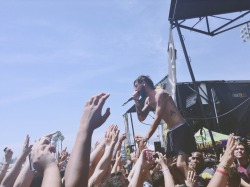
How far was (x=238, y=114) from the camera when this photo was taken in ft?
26.8

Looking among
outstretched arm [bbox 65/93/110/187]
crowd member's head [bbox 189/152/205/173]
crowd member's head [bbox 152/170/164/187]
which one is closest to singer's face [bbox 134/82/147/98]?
crowd member's head [bbox 189/152/205/173]

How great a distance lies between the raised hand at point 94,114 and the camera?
1.46 meters

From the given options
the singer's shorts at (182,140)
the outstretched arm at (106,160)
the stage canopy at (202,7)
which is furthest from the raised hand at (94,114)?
the stage canopy at (202,7)

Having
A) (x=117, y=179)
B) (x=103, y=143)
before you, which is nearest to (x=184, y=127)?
(x=103, y=143)

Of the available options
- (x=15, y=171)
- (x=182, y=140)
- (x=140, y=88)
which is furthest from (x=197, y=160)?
(x=15, y=171)

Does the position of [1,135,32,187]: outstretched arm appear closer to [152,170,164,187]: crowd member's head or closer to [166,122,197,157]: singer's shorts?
[152,170,164,187]: crowd member's head

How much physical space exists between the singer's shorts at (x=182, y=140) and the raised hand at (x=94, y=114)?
313 cm

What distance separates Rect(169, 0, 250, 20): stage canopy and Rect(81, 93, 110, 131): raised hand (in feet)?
16.2

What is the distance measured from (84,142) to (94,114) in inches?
6.3

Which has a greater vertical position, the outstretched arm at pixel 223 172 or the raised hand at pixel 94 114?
the raised hand at pixel 94 114

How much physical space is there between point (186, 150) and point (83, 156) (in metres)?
3.31

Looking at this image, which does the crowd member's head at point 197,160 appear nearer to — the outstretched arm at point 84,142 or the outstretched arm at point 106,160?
the outstretched arm at point 106,160

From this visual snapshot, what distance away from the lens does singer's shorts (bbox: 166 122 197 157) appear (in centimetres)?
443

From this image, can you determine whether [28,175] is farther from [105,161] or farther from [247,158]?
[247,158]
